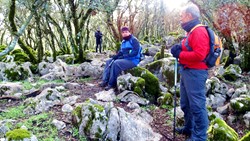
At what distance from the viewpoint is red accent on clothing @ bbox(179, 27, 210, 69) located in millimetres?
4383

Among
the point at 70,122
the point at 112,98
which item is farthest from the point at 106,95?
the point at 70,122

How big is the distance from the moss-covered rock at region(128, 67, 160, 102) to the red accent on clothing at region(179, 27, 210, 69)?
306 centimetres

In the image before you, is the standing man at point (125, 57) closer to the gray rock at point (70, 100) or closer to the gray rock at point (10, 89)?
the gray rock at point (70, 100)

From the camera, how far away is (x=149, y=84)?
7.80m

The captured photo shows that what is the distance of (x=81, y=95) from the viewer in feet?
24.9

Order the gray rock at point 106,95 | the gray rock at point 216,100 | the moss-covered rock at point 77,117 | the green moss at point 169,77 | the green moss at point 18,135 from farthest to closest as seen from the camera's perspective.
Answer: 1. the green moss at point 169,77
2. the gray rock at point 216,100
3. the gray rock at point 106,95
4. the moss-covered rock at point 77,117
5. the green moss at point 18,135

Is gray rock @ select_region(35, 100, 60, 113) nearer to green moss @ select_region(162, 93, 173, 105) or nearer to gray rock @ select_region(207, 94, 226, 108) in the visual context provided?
green moss @ select_region(162, 93, 173, 105)

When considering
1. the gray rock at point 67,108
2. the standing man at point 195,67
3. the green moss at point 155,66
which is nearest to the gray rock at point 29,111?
the gray rock at point 67,108

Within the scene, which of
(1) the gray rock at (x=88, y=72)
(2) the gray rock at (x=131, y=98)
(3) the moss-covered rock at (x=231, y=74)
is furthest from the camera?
(3) the moss-covered rock at (x=231, y=74)

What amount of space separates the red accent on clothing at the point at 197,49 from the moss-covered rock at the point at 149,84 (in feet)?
10.0

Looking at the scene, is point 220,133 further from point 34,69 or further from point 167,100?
point 34,69

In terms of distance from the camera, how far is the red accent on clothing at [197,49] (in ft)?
14.4

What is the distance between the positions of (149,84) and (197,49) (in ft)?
11.6

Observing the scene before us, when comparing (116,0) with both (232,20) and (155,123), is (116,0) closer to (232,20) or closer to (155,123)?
(232,20)
